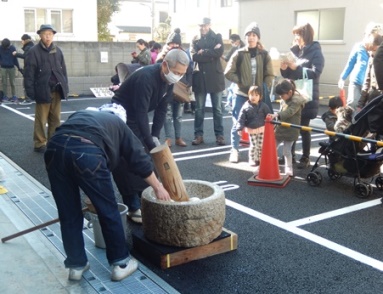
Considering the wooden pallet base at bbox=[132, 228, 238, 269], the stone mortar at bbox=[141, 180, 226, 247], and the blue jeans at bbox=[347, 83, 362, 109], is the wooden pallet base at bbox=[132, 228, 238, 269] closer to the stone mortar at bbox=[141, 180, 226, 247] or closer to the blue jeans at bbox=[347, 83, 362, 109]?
the stone mortar at bbox=[141, 180, 226, 247]

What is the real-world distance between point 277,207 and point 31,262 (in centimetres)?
267

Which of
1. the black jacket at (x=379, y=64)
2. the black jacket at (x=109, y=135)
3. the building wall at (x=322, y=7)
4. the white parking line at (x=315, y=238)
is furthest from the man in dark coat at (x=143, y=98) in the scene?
the building wall at (x=322, y=7)

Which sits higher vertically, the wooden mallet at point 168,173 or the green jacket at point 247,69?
the green jacket at point 247,69

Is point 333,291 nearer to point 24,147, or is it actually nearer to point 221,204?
point 221,204

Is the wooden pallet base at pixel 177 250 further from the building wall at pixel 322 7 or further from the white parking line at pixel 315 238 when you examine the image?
the building wall at pixel 322 7

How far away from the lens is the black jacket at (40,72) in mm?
7746

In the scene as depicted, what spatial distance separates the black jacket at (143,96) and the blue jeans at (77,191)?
1.18m

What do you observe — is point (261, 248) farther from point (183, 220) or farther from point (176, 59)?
point (176, 59)

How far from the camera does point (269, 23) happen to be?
53.0 ft

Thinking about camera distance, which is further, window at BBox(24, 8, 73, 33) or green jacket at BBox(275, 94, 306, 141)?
window at BBox(24, 8, 73, 33)

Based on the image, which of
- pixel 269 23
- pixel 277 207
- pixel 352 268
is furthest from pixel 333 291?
pixel 269 23

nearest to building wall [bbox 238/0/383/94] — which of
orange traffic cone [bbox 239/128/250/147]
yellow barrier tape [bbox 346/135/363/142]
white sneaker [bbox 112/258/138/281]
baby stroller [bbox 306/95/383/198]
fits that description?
orange traffic cone [bbox 239/128/250/147]

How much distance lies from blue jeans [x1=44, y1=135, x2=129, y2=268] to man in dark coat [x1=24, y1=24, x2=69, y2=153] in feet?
15.3

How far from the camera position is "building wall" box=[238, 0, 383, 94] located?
13.5 metres
